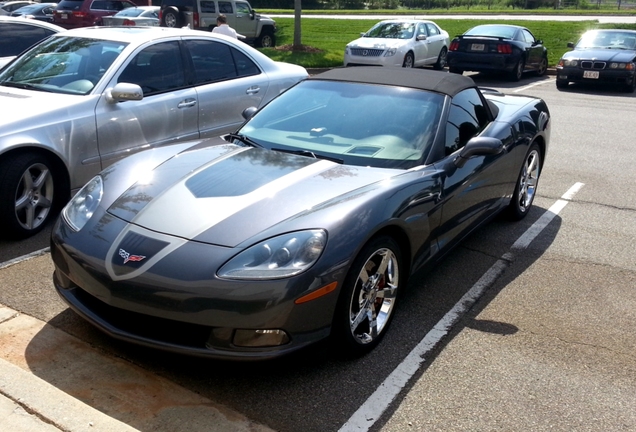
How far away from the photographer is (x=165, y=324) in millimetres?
3332

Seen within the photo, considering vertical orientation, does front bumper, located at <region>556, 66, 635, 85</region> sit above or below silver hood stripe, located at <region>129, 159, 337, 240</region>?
below

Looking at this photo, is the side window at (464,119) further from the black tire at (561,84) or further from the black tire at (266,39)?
the black tire at (266,39)

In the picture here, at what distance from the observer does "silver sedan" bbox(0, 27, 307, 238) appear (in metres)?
5.32

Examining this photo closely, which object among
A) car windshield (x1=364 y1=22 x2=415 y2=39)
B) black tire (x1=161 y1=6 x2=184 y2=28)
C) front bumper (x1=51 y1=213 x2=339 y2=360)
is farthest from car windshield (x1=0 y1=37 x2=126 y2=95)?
black tire (x1=161 y1=6 x2=184 y2=28)

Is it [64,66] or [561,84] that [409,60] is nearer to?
[561,84]

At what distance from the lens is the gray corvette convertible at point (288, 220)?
3.27 meters

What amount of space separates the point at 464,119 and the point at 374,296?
1839 millimetres

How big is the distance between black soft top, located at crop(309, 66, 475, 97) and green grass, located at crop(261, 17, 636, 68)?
13239mm

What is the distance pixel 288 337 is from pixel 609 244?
358cm

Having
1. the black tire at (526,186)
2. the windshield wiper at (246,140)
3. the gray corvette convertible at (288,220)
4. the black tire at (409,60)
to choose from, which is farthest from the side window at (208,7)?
the windshield wiper at (246,140)

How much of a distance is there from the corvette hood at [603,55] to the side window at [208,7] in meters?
11.3

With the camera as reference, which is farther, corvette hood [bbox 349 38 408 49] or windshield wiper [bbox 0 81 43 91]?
corvette hood [bbox 349 38 408 49]

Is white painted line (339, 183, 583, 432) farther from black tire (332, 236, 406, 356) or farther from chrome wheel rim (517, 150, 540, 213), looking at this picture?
chrome wheel rim (517, 150, 540, 213)

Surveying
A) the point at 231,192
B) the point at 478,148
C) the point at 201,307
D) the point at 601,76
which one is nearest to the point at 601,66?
the point at 601,76
